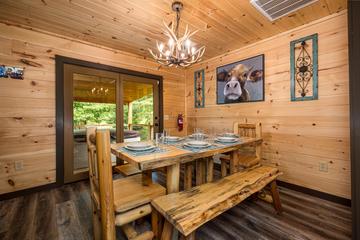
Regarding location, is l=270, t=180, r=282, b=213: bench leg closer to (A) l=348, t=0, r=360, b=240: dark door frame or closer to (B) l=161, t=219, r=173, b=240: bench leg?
(A) l=348, t=0, r=360, b=240: dark door frame

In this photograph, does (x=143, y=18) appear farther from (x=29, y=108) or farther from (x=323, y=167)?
(x=323, y=167)

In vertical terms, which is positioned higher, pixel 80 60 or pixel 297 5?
pixel 297 5

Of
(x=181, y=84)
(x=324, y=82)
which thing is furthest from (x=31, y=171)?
(x=324, y=82)

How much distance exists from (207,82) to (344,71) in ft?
7.55

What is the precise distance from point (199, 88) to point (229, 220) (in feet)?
9.68

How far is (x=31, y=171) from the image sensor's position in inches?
94.3

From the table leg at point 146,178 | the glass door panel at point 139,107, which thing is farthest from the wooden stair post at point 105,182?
the glass door panel at point 139,107

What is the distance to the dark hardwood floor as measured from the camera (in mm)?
1537

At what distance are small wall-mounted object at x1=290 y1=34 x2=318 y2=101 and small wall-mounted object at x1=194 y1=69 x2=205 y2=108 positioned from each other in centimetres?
184

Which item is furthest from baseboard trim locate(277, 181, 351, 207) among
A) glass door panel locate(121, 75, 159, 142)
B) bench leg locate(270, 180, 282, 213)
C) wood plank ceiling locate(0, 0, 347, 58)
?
glass door panel locate(121, 75, 159, 142)

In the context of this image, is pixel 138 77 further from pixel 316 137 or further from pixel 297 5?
pixel 316 137

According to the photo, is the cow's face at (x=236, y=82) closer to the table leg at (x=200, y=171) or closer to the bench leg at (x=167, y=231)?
the table leg at (x=200, y=171)

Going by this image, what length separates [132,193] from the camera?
1345mm

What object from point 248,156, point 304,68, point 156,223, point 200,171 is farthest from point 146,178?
point 304,68
